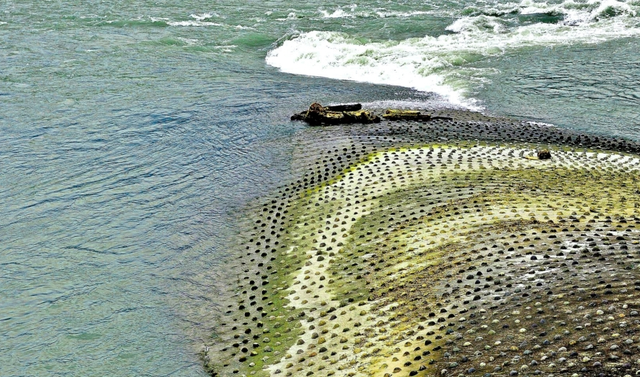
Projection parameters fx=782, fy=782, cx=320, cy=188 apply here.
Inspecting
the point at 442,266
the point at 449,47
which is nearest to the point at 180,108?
the point at 449,47

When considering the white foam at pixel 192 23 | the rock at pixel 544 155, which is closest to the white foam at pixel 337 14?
the white foam at pixel 192 23

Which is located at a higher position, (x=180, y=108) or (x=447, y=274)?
(x=180, y=108)

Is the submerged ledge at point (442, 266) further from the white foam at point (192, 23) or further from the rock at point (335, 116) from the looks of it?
the white foam at point (192, 23)

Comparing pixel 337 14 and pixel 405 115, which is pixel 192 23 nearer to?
pixel 337 14

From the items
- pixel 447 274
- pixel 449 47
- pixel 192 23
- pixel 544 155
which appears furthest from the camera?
pixel 192 23

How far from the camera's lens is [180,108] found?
31594mm

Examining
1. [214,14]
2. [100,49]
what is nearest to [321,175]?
[100,49]

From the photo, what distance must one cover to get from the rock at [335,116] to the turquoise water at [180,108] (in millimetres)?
607

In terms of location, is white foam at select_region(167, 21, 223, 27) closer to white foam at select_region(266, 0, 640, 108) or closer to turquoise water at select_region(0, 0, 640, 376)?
turquoise water at select_region(0, 0, 640, 376)

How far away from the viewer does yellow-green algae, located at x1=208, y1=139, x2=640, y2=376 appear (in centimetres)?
1341

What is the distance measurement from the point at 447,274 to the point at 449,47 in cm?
2503

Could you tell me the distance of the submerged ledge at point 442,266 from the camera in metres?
13.5

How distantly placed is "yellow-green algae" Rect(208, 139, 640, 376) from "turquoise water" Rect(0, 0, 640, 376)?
1.80m

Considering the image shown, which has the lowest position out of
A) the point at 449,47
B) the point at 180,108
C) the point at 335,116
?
the point at 180,108
